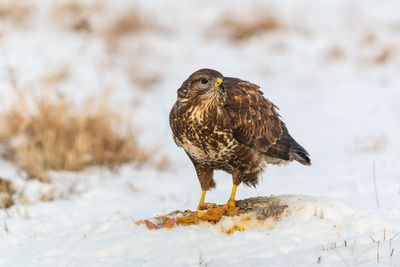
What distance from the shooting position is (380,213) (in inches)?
154

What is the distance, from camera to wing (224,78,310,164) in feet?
12.8

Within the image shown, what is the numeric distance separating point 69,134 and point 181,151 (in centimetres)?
199

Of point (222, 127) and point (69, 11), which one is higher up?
point (69, 11)

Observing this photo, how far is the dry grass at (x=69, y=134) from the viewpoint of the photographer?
6.95 m

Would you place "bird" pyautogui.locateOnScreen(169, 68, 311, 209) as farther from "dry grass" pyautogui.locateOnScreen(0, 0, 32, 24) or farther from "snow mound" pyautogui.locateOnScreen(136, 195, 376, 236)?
"dry grass" pyautogui.locateOnScreen(0, 0, 32, 24)

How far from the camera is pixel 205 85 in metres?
3.74

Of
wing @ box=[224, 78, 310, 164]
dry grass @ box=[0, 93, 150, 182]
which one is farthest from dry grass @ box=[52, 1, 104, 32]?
wing @ box=[224, 78, 310, 164]

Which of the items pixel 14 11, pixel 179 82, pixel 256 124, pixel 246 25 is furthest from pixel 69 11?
pixel 256 124

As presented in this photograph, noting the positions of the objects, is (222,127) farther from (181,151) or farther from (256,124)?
(181,151)

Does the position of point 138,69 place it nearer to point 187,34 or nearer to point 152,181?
point 187,34

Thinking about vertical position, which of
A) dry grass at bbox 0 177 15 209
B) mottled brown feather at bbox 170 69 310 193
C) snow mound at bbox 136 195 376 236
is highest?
mottled brown feather at bbox 170 69 310 193

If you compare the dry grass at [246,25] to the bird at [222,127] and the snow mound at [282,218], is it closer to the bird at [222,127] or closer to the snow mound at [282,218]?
the bird at [222,127]

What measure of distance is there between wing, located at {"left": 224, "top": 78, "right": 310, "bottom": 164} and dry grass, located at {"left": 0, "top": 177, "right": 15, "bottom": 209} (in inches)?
109

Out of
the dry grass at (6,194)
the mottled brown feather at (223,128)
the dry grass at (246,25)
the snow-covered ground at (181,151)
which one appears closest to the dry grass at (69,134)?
the snow-covered ground at (181,151)
